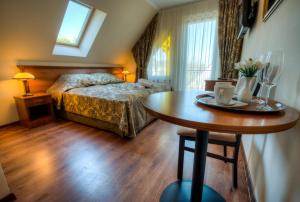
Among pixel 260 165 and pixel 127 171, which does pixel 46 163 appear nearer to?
pixel 127 171

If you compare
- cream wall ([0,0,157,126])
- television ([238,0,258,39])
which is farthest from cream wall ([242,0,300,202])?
cream wall ([0,0,157,126])

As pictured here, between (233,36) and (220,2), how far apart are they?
0.82 metres

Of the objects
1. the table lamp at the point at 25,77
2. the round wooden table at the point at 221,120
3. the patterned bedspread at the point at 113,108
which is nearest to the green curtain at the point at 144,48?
the patterned bedspread at the point at 113,108

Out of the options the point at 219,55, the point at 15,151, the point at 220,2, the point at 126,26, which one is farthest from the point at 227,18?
the point at 15,151

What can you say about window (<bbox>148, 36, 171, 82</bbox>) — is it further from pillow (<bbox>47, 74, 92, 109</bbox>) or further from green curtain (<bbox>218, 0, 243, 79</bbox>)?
pillow (<bbox>47, 74, 92, 109</bbox>)

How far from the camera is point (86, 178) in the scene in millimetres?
1459

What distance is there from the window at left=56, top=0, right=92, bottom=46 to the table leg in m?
3.39

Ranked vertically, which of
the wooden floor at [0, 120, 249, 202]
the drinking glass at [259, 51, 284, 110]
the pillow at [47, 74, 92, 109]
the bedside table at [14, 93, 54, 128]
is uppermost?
the drinking glass at [259, 51, 284, 110]

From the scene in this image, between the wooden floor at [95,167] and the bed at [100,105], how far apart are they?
0.66 ft

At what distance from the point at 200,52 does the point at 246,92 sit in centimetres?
320

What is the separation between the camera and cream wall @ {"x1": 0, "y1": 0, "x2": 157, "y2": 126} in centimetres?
225

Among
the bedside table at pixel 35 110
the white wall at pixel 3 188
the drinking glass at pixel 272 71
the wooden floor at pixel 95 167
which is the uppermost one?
the drinking glass at pixel 272 71

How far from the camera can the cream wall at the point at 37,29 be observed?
2.25 m

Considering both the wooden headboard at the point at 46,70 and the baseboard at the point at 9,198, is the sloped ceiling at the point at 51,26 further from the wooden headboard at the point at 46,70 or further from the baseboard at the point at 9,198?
the baseboard at the point at 9,198
